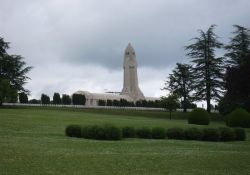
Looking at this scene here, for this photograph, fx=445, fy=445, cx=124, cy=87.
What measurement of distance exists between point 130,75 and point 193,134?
82.2m

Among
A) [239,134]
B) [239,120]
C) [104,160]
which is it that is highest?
[239,120]

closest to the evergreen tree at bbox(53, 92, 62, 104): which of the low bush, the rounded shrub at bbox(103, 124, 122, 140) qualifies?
the low bush

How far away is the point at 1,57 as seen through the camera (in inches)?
2702

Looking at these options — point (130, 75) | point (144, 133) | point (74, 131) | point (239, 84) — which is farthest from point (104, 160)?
point (130, 75)

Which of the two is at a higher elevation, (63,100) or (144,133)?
(63,100)

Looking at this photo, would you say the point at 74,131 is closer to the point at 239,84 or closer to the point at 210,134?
the point at 210,134

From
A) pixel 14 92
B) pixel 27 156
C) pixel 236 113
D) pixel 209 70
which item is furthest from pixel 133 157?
pixel 209 70

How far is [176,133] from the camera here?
28.5 m

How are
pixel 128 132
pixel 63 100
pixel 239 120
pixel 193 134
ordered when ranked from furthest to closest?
pixel 63 100, pixel 239 120, pixel 193 134, pixel 128 132

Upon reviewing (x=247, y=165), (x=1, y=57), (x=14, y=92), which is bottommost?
(x=247, y=165)

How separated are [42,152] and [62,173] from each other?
4.80 m

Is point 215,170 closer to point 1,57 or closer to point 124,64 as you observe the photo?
point 1,57

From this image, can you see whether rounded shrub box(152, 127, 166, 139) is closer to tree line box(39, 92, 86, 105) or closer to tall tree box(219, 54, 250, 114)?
tall tree box(219, 54, 250, 114)

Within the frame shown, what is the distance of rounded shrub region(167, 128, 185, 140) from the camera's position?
2848cm
